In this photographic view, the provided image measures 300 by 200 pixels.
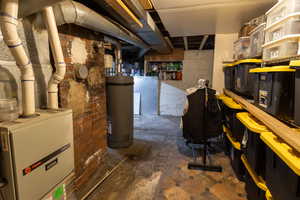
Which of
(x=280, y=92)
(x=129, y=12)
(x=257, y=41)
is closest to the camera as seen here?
(x=280, y=92)

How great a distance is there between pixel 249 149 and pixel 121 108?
1957 millimetres

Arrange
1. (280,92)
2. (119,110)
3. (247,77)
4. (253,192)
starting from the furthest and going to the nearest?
(119,110) < (247,77) < (253,192) < (280,92)

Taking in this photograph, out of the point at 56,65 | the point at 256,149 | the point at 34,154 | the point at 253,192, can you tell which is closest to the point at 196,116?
the point at 256,149

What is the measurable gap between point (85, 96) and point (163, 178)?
4.76ft

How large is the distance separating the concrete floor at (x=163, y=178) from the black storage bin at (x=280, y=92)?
109cm

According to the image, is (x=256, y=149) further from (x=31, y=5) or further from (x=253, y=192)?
(x=31, y=5)

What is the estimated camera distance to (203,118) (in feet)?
7.69

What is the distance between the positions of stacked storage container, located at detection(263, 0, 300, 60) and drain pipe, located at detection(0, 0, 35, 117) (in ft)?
5.98

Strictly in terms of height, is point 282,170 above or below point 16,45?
below

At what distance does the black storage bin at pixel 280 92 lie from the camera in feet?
4.04

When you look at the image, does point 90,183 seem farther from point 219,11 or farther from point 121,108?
point 219,11

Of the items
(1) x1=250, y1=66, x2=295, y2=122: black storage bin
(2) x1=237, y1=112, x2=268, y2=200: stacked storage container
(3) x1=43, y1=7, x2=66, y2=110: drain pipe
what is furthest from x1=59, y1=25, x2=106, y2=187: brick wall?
(1) x1=250, y1=66, x2=295, y2=122: black storage bin

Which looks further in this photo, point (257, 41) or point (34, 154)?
point (257, 41)

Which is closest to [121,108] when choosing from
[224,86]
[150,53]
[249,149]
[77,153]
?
[77,153]
